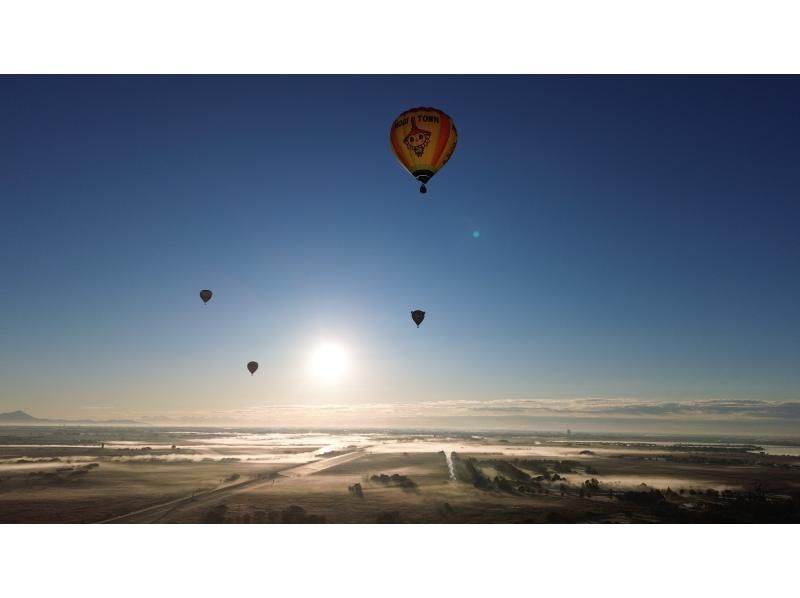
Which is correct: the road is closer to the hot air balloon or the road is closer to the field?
the field

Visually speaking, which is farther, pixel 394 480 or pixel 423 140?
pixel 394 480

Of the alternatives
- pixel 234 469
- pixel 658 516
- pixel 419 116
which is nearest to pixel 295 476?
pixel 234 469

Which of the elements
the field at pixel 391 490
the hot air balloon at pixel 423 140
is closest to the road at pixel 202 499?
the field at pixel 391 490

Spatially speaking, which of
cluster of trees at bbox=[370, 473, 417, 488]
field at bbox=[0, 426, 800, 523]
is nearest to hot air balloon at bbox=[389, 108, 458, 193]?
field at bbox=[0, 426, 800, 523]

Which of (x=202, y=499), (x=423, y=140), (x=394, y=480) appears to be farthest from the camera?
(x=394, y=480)

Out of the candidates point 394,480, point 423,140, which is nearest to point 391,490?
point 394,480

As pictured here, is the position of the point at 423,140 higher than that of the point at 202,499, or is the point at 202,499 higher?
the point at 423,140

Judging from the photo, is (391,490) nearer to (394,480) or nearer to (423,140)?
(394,480)

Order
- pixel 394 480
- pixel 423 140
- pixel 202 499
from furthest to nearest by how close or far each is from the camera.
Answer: pixel 394 480 < pixel 202 499 < pixel 423 140
